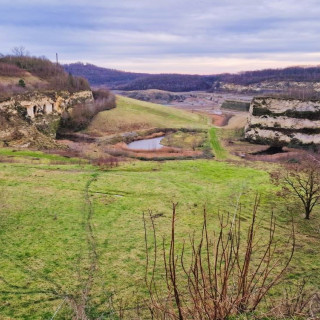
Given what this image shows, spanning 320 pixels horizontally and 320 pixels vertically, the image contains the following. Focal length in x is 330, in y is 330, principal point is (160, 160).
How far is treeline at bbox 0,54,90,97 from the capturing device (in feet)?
222

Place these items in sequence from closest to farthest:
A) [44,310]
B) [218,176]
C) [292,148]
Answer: [44,310] < [218,176] < [292,148]

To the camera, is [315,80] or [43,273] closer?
[43,273]

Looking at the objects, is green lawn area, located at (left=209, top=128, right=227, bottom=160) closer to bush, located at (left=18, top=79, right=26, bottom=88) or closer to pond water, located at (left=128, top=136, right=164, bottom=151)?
pond water, located at (left=128, top=136, right=164, bottom=151)

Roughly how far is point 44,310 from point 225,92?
170m

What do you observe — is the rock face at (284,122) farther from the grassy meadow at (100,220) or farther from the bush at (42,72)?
the bush at (42,72)

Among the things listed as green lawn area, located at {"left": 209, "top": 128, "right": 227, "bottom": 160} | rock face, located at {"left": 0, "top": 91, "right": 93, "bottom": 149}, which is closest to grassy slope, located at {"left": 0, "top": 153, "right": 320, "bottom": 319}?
green lawn area, located at {"left": 209, "top": 128, "right": 227, "bottom": 160}

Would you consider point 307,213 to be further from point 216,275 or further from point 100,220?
point 216,275

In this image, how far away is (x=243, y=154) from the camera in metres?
50.6

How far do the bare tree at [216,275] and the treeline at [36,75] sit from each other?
53839 millimetres

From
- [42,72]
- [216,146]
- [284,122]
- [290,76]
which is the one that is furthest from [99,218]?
[290,76]

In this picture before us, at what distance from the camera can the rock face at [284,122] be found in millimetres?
59938

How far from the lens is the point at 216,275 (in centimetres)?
495

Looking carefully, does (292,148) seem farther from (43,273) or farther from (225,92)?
(225,92)

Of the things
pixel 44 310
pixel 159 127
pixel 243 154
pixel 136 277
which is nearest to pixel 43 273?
pixel 44 310
